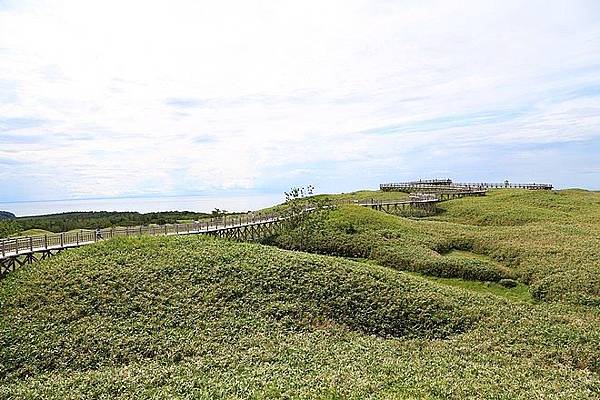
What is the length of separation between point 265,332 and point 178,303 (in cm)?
554

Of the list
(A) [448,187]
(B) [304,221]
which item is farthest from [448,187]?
(B) [304,221]

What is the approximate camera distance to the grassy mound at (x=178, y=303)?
2439cm

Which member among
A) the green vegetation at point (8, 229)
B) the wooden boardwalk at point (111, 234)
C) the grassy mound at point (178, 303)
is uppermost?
the green vegetation at point (8, 229)

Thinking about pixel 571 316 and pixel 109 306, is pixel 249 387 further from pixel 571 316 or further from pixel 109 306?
pixel 571 316

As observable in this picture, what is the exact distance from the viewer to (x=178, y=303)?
28.5 meters

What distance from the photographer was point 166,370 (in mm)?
21750

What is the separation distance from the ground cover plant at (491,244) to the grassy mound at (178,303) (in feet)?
23.7

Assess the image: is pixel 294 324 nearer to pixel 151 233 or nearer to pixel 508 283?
pixel 508 283

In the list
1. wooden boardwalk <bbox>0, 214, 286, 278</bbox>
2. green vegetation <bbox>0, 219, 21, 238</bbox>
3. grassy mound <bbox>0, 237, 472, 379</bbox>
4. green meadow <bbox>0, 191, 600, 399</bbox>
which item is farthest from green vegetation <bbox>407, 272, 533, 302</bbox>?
green vegetation <bbox>0, 219, 21, 238</bbox>

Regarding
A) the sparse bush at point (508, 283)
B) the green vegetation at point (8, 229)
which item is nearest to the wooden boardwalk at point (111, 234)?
the green vegetation at point (8, 229)

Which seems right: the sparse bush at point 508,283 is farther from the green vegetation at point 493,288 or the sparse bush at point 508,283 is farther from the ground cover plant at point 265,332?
the ground cover plant at point 265,332

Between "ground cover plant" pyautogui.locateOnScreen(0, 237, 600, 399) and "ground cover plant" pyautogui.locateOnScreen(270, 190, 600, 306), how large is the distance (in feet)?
17.4

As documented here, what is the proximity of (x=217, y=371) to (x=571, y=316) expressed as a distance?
19650 millimetres

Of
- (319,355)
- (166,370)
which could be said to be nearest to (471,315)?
(319,355)
